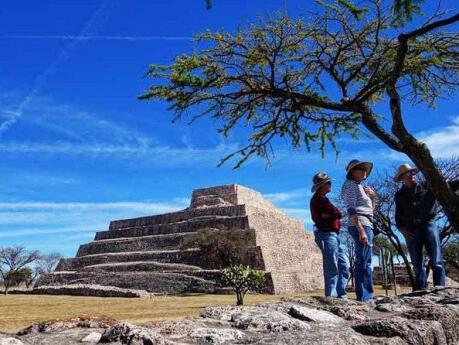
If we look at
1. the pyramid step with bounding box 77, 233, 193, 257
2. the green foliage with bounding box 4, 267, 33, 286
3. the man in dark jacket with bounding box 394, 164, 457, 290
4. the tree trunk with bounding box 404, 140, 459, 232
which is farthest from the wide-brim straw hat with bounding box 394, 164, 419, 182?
the green foliage with bounding box 4, 267, 33, 286

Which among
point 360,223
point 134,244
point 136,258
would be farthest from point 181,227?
point 360,223

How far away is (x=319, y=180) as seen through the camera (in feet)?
18.7

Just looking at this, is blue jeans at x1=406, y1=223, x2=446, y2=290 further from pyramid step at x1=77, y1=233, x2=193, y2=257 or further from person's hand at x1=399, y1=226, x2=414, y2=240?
pyramid step at x1=77, y1=233, x2=193, y2=257

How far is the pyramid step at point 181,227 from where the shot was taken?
41.3 metres

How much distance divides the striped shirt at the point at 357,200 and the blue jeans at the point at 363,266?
121 millimetres

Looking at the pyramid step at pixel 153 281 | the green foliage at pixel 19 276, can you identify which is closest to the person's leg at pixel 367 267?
the pyramid step at pixel 153 281

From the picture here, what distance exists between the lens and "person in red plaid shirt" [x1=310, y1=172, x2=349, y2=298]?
553 centimetres

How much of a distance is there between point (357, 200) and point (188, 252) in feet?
115

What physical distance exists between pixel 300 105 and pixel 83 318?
6745 millimetres

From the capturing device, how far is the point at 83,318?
2783 mm

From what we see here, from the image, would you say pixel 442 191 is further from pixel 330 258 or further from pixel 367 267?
pixel 330 258

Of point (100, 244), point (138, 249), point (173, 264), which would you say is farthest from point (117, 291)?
point (100, 244)

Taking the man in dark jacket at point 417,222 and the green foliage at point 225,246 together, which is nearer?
the man in dark jacket at point 417,222

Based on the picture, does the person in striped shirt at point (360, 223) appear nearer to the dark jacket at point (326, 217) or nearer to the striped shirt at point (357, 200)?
the striped shirt at point (357, 200)
